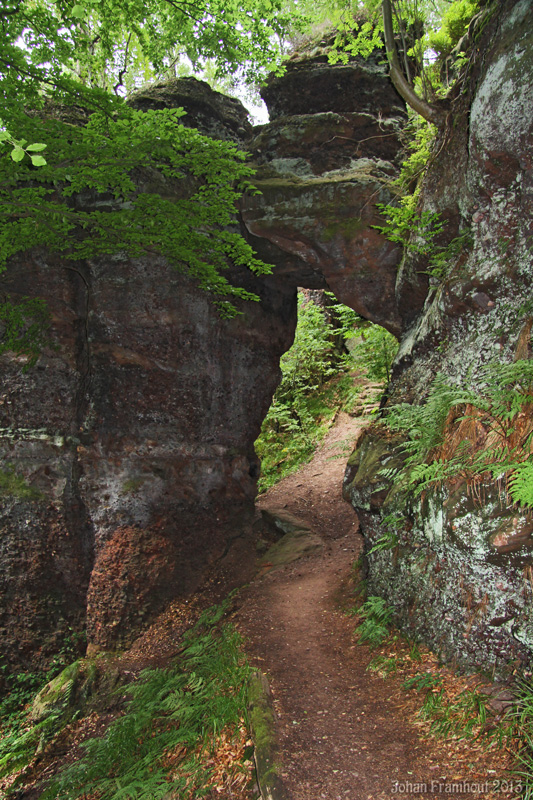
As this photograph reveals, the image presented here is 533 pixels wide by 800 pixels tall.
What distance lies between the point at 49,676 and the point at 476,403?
8554 millimetres

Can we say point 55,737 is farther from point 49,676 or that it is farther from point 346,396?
point 346,396

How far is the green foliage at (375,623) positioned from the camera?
19.3 feet

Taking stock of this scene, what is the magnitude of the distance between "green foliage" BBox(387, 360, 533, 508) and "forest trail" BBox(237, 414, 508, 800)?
2286 millimetres

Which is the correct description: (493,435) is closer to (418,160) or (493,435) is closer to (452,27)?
(418,160)

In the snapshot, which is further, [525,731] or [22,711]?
[22,711]

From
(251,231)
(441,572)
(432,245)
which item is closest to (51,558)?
(441,572)

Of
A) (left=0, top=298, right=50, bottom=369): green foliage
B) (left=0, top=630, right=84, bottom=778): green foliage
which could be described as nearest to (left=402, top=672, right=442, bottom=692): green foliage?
(left=0, top=630, right=84, bottom=778): green foliage

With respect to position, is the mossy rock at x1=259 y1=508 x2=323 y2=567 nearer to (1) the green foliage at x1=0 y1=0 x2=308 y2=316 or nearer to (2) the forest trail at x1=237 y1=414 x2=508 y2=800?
(2) the forest trail at x1=237 y1=414 x2=508 y2=800

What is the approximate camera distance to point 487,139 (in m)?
5.95

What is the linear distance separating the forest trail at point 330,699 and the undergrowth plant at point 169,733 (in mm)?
444

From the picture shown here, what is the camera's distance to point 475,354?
20.2 feet

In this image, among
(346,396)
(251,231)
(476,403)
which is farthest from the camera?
(346,396)

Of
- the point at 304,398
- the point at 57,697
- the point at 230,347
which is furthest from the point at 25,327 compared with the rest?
the point at 304,398

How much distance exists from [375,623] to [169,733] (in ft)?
9.31
